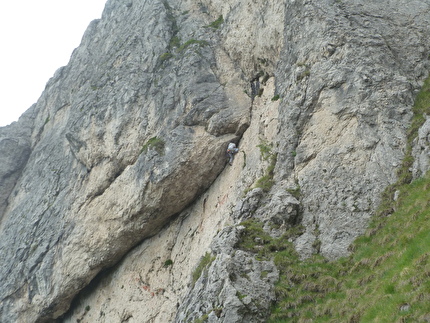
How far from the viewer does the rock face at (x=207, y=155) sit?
1773cm

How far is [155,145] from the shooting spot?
29812 mm

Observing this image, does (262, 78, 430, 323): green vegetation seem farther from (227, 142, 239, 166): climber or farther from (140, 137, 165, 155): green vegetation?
(140, 137, 165, 155): green vegetation

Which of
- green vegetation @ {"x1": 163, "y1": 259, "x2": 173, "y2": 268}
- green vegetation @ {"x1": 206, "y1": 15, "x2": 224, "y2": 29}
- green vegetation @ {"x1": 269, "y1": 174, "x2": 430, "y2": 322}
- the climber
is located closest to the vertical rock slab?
the climber

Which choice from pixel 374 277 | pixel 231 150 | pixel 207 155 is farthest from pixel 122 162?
pixel 374 277

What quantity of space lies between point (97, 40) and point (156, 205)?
98.1 feet

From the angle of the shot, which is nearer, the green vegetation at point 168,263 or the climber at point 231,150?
the climber at point 231,150

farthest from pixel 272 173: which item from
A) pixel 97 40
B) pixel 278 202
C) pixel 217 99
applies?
pixel 97 40

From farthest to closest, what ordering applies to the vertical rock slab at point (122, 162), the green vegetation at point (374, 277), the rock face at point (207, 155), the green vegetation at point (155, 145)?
the green vegetation at point (155, 145) < the vertical rock slab at point (122, 162) < the rock face at point (207, 155) < the green vegetation at point (374, 277)

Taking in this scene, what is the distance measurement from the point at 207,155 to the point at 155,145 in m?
4.24

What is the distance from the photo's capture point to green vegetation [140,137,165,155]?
29.4 m

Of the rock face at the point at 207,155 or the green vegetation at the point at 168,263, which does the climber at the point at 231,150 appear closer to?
the rock face at the point at 207,155

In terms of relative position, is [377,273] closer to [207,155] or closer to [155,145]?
[207,155]

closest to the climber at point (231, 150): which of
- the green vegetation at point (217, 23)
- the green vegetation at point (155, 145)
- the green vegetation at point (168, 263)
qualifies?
the green vegetation at point (155, 145)

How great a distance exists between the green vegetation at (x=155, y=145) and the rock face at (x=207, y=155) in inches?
4.3
